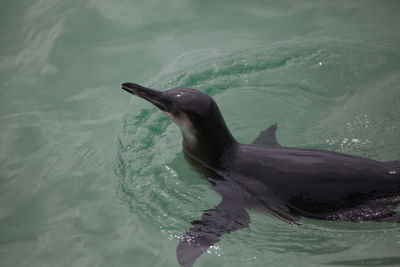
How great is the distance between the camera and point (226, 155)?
205 inches

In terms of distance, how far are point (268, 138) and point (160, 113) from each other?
153 cm

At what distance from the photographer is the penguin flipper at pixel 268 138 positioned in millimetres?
5852

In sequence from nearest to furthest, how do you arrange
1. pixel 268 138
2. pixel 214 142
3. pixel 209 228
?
pixel 209 228 → pixel 214 142 → pixel 268 138

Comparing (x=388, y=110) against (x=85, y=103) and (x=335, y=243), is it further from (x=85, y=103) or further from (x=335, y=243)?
(x=85, y=103)

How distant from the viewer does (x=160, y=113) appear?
6715 mm

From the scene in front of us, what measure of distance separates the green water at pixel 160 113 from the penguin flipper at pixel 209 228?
0.38ft

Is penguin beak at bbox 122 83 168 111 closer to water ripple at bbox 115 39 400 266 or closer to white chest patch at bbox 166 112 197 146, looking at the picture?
white chest patch at bbox 166 112 197 146

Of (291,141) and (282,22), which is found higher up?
(282,22)

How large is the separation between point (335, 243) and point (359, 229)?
0.85ft

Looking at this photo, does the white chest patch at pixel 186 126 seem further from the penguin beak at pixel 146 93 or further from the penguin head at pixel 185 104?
the penguin beak at pixel 146 93

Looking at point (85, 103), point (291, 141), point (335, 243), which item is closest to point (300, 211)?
point (335, 243)

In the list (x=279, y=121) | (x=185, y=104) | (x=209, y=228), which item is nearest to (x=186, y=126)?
(x=185, y=104)

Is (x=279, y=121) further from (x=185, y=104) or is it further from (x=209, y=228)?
(x=209, y=228)

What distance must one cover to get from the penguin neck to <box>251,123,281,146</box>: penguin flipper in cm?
71
